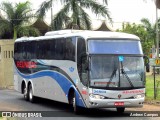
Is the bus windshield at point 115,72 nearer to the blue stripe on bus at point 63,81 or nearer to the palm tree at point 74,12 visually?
the blue stripe on bus at point 63,81

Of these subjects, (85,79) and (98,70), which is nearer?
(98,70)

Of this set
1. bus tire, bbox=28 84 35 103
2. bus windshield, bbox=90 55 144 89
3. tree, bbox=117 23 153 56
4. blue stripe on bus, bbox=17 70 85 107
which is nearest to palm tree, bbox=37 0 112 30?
bus tire, bbox=28 84 35 103

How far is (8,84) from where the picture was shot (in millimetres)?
37469

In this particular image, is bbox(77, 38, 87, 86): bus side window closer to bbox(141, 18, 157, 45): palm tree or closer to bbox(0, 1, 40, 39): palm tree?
bbox(0, 1, 40, 39): palm tree

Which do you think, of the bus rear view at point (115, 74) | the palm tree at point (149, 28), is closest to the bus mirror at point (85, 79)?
the bus rear view at point (115, 74)

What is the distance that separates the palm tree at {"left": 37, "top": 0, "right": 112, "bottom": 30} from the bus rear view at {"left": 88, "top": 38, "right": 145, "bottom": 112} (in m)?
13.5

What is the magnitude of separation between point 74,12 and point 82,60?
45.6 feet

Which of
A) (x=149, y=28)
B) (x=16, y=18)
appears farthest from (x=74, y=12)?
(x=149, y=28)

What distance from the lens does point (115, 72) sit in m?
13.7

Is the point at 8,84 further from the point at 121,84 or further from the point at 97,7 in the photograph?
the point at 121,84

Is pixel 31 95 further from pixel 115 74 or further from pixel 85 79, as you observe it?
pixel 115 74

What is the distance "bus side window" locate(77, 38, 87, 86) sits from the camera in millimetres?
13891

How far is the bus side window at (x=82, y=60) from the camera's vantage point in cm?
1389

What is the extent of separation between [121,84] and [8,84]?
82.4ft
